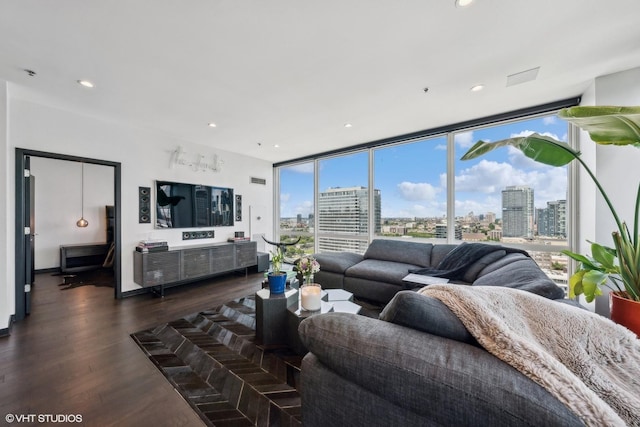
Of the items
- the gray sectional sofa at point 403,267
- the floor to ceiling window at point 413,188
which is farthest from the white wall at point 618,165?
the floor to ceiling window at point 413,188

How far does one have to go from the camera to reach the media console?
11.5 ft

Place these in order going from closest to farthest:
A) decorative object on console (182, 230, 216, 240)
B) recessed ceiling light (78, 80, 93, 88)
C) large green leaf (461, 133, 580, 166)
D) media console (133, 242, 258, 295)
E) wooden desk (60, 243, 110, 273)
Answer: large green leaf (461, 133, 580, 166) → recessed ceiling light (78, 80, 93, 88) → media console (133, 242, 258, 295) → decorative object on console (182, 230, 216, 240) → wooden desk (60, 243, 110, 273)

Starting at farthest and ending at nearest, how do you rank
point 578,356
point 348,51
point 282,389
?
point 348,51
point 282,389
point 578,356

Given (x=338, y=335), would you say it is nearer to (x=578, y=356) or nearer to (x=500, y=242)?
(x=578, y=356)

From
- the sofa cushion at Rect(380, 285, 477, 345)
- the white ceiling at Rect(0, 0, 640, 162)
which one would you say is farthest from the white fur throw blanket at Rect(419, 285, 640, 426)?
the white ceiling at Rect(0, 0, 640, 162)

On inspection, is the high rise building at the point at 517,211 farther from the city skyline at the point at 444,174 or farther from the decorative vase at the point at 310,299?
the decorative vase at the point at 310,299

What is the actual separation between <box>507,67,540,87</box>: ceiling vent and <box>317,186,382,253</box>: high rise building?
8.18 feet

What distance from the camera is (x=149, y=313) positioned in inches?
118

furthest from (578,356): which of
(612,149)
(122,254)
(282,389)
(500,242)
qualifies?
(122,254)

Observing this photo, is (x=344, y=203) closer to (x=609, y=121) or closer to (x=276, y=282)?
(x=276, y=282)

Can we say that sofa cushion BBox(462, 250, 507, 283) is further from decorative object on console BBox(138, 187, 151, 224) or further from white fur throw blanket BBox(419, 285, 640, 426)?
decorative object on console BBox(138, 187, 151, 224)

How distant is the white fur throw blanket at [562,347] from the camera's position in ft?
2.00

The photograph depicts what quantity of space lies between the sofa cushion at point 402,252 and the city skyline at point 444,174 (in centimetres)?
62

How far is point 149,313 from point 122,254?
1.21 metres
